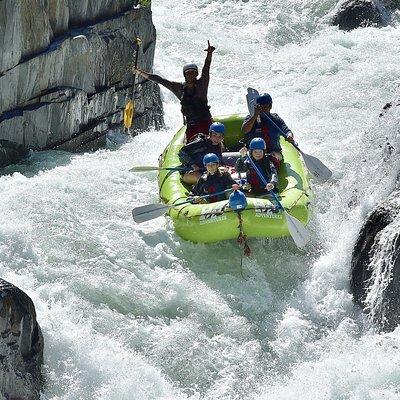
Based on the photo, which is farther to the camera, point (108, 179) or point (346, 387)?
point (108, 179)

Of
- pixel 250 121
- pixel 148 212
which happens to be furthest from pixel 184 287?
pixel 250 121

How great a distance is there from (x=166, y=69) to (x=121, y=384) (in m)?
9.85

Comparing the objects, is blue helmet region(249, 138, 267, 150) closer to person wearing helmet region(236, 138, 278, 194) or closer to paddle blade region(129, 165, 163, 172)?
person wearing helmet region(236, 138, 278, 194)

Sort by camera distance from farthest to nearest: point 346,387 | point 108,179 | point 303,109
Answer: point 303,109 < point 108,179 < point 346,387

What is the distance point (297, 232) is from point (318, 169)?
1834 millimetres

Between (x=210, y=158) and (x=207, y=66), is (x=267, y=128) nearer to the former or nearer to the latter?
(x=207, y=66)

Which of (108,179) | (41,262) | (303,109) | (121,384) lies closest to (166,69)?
(303,109)

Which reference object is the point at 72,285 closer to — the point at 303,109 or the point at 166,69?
the point at 303,109

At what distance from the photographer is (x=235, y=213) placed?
9906mm

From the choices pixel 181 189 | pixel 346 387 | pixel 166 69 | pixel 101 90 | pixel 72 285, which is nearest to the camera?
pixel 346 387

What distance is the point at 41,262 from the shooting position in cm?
948

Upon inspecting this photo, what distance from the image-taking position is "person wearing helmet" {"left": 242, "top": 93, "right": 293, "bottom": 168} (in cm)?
1138

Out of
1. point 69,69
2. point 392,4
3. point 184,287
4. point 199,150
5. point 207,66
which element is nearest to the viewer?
point 184,287

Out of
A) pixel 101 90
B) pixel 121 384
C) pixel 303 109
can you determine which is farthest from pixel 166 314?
pixel 303 109
